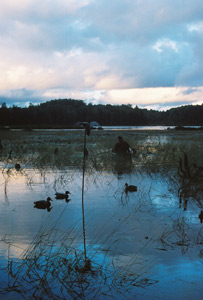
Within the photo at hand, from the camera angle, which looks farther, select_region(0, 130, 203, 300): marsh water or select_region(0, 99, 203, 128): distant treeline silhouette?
select_region(0, 99, 203, 128): distant treeline silhouette

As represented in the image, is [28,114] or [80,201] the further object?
[28,114]

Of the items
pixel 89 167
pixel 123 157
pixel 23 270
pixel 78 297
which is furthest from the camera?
pixel 123 157

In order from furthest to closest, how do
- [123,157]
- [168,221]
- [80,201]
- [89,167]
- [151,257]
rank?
[123,157]
[89,167]
[80,201]
[168,221]
[151,257]

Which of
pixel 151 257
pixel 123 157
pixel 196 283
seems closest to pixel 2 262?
pixel 151 257

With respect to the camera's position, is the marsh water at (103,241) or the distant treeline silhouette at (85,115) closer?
the marsh water at (103,241)

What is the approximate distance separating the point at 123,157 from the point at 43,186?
7.29m

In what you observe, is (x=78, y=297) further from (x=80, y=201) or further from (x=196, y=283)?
(x=80, y=201)

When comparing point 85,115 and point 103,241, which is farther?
point 85,115

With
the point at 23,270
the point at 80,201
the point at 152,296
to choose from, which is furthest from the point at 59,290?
the point at 80,201

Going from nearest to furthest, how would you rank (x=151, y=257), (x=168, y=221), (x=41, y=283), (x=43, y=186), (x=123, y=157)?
(x=41, y=283), (x=151, y=257), (x=168, y=221), (x=43, y=186), (x=123, y=157)

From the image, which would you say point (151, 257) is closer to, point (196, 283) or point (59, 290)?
point (196, 283)

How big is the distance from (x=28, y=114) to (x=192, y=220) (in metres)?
119

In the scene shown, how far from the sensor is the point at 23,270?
4.39 metres

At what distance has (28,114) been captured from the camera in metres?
122
